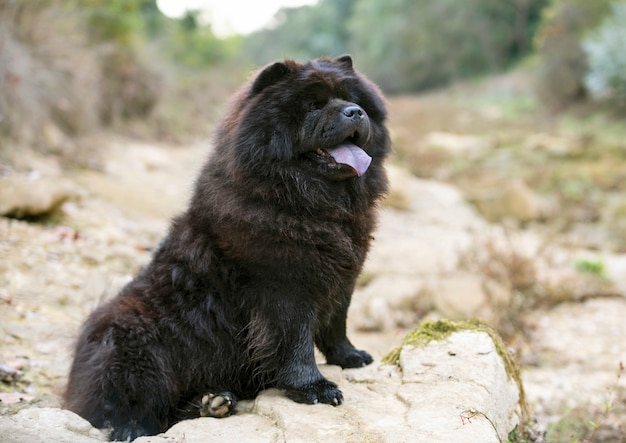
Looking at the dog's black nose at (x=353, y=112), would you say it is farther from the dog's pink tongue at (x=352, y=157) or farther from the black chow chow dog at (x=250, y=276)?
the dog's pink tongue at (x=352, y=157)

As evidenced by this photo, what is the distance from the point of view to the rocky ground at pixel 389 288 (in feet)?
A: 15.7

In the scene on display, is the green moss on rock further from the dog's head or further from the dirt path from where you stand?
the dog's head

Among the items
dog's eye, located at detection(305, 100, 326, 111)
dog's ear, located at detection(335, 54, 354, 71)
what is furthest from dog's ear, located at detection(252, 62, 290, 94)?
dog's ear, located at detection(335, 54, 354, 71)

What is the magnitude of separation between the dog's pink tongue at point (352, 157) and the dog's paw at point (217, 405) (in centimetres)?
155

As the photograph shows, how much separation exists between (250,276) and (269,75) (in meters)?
1.25

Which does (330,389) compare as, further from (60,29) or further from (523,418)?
(60,29)

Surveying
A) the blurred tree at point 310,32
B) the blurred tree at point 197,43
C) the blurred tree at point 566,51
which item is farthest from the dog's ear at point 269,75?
the blurred tree at point 310,32

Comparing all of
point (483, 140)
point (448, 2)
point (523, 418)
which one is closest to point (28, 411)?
point (523, 418)

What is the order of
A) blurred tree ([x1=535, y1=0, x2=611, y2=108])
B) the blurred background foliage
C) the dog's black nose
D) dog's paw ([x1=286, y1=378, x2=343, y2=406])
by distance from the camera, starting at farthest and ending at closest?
blurred tree ([x1=535, y1=0, x2=611, y2=108]) < the blurred background foliage < the dog's black nose < dog's paw ([x1=286, y1=378, x2=343, y2=406])

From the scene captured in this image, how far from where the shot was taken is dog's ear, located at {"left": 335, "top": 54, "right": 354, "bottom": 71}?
403 cm

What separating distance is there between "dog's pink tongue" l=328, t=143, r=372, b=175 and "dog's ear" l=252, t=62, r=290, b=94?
58cm

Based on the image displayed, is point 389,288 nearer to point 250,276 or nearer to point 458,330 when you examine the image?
point 458,330

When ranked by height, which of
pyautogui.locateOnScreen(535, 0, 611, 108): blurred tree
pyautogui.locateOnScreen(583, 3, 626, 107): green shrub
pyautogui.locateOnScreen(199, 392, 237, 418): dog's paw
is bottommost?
pyautogui.locateOnScreen(199, 392, 237, 418): dog's paw

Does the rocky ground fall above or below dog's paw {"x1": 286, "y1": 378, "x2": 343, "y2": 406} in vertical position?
above
